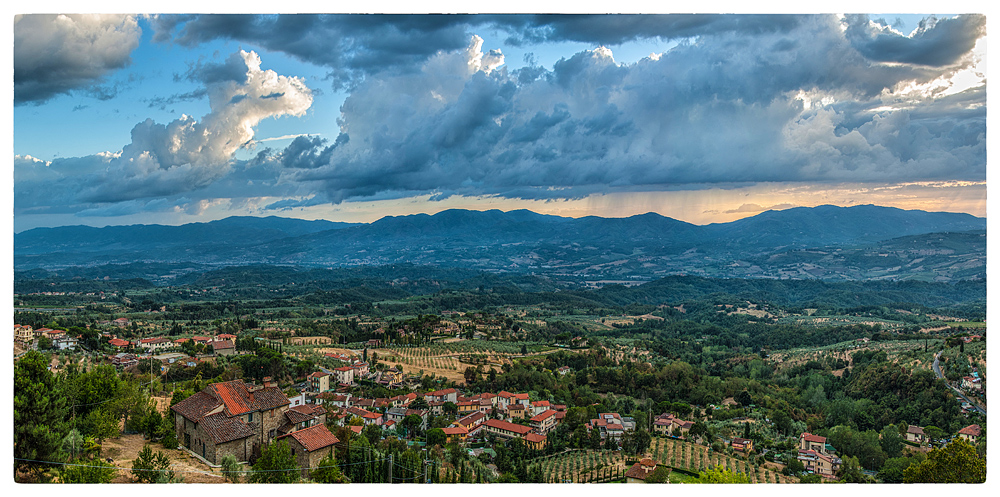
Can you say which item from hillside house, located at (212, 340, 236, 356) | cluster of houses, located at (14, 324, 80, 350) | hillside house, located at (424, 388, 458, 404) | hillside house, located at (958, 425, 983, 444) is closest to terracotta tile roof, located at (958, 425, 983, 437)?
hillside house, located at (958, 425, 983, 444)

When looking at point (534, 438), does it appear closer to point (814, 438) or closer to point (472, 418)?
point (472, 418)

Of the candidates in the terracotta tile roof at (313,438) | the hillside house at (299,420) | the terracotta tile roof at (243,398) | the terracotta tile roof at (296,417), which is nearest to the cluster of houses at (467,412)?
the hillside house at (299,420)

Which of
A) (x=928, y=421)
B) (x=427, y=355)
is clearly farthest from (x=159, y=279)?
(x=928, y=421)

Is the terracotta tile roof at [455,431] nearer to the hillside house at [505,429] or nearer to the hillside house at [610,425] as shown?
the hillside house at [505,429]

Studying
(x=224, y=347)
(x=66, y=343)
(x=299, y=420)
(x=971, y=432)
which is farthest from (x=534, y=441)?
(x=66, y=343)

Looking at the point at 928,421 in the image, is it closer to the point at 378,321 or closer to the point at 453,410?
the point at 453,410

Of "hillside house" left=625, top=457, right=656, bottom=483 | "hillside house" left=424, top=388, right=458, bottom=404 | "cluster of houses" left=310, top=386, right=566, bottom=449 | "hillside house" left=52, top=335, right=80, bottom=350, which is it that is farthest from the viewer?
"hillside house" left=52, top=335, right=80, bottom=350

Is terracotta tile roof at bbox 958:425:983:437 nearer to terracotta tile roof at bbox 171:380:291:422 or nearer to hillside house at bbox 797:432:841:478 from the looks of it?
hillside house at bbox 797:432:841:478
